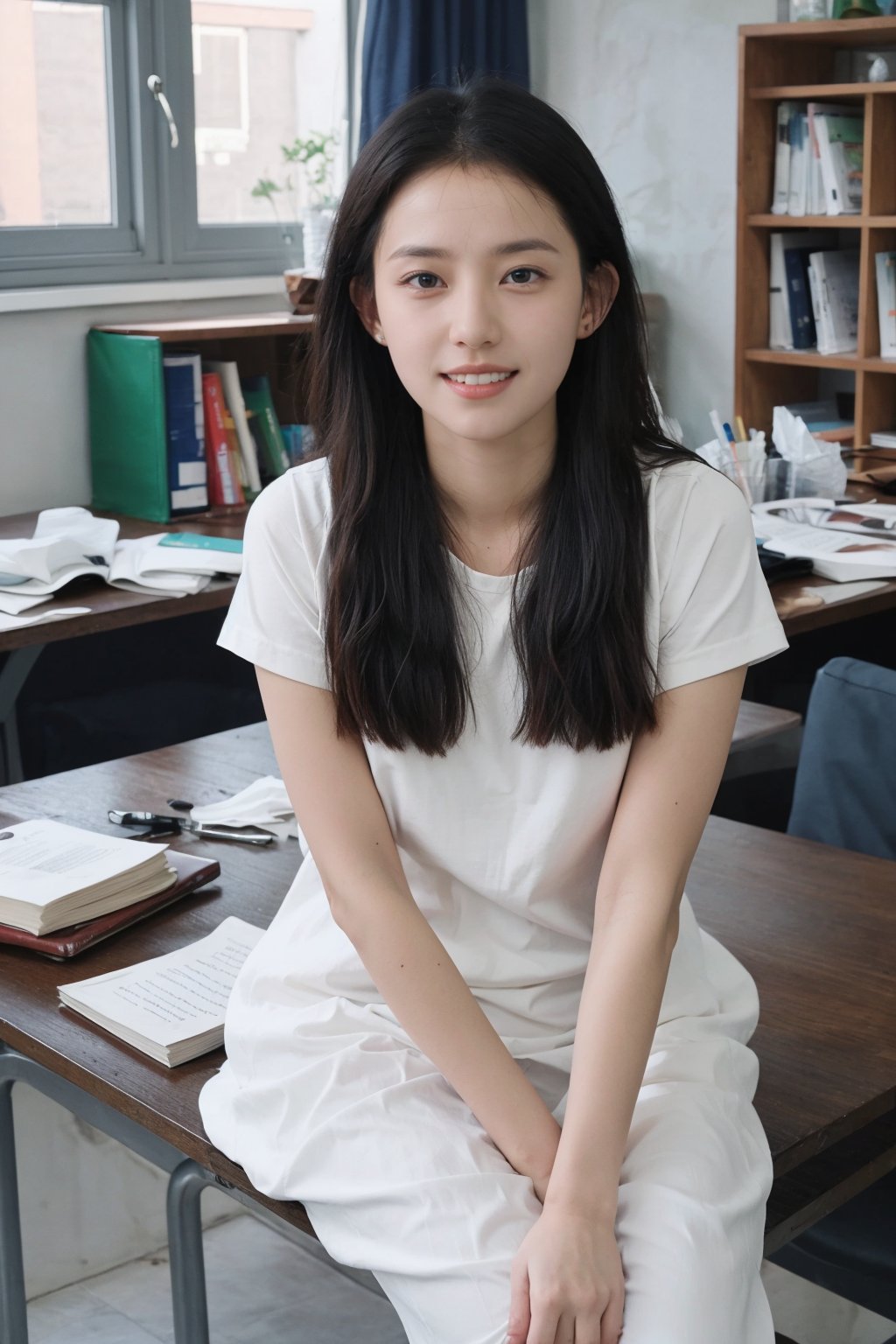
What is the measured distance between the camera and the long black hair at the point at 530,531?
45.3 inches

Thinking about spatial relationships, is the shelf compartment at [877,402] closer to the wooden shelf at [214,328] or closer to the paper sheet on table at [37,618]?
the wooden shelf at [214,328]

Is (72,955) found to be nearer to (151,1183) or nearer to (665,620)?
(665,620)

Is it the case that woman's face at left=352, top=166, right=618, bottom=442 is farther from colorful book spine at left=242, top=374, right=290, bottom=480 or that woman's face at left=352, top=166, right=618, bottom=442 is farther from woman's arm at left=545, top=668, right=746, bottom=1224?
colorful book spine at left=242, top=374, right=290, bottom=480

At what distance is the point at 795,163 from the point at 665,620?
9.70 ft

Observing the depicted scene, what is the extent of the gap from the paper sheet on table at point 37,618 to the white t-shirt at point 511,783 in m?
1.34

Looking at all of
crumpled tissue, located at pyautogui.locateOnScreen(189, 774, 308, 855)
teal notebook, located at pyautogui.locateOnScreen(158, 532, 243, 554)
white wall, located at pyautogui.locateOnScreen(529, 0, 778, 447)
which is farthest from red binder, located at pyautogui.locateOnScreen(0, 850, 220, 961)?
white wall, located at pyautogui.locateOnScreen(529, 0, 778, 447)

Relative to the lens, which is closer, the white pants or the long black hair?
the white pants

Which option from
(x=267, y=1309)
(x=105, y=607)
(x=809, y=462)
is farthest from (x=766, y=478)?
(x=267, y=1309)

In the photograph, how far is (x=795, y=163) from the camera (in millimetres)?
3799

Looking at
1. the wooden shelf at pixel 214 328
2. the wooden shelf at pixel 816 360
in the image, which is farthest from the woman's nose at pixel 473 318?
the wooden shelf at pixel 816 360

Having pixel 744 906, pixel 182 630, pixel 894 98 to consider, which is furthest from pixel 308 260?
pixel 744 906

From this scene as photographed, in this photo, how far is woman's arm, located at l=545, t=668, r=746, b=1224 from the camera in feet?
3.34

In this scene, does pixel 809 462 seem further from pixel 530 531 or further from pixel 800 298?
pixel 530 531

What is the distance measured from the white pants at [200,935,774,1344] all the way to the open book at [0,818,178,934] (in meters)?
0.33
